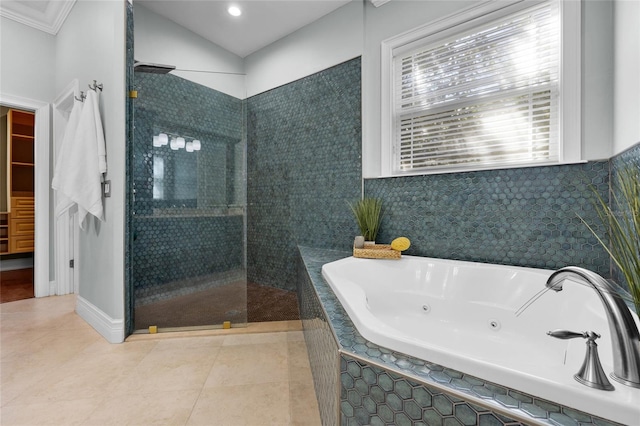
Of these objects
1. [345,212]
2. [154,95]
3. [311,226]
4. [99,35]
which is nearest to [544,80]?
[345,212]

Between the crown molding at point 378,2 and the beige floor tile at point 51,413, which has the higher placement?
the crown molding at point 378,2

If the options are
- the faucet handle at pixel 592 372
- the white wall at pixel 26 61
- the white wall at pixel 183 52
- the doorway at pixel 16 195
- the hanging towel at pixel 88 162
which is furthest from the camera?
the doorway at pixel 16 195

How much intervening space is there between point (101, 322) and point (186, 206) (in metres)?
1.03

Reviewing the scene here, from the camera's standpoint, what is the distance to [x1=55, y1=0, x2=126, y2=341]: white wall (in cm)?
196

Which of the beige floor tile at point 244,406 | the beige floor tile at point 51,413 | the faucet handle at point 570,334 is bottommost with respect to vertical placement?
the beige floor tile at point 51,413

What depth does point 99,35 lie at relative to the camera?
2.10m

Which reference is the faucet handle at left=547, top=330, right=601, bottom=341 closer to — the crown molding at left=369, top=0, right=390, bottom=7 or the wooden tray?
the wooden tray

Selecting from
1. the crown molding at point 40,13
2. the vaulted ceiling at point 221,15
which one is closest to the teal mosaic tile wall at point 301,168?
the vaulted ceiling at point 221,15

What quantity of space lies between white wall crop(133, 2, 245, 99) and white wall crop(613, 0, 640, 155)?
2.43 metres

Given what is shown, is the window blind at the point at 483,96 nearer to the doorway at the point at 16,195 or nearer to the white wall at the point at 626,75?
the white wall at the point at 626,75

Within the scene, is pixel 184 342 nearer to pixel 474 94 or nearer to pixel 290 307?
pixel 290 307

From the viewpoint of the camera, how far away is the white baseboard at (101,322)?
1.92 m

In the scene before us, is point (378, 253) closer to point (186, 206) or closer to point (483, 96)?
point (483, 96)

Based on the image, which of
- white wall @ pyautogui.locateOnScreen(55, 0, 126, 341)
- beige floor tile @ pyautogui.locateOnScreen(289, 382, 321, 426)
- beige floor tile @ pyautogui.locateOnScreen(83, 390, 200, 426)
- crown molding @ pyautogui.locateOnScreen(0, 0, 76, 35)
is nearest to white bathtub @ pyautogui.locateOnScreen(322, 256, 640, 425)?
beige floor tile @ pyautogui.locateOnScreen(289, 382, 321, 426)
